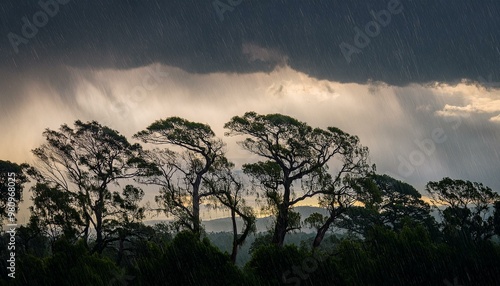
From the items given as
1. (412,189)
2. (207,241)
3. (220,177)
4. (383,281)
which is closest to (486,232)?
(412,189)

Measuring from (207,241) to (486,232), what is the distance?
44.0 metres

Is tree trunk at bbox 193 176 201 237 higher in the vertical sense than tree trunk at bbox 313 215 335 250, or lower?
higher

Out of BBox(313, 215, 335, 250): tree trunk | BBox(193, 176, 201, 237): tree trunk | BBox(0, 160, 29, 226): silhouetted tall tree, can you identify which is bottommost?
BBox(313, 215, 335, 250): tree trunk

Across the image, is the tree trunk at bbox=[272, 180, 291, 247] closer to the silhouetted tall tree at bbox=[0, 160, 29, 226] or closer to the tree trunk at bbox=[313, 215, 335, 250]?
the tree trunk at bbox=[313, 215, 335, 250]

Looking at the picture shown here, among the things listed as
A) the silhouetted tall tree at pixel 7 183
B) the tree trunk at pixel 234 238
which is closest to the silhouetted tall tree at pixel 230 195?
the tree trunk at pixel 234 238

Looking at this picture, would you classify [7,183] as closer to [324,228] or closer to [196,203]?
[196,203]

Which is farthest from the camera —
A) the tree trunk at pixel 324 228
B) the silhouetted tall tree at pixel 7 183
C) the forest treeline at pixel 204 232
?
the silhouetted tall tree at pixel 7 183

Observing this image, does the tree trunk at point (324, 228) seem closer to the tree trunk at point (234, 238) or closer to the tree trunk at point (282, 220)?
the tree trunk at point (282, 220)

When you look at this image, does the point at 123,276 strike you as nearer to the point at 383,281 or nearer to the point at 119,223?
the point at 383,281

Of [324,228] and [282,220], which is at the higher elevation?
[282,220]

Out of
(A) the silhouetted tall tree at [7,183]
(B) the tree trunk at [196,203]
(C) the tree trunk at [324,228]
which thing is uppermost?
(A) the silhouetted tall tree at [7,183]

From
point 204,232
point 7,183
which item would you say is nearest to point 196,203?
point 204,232

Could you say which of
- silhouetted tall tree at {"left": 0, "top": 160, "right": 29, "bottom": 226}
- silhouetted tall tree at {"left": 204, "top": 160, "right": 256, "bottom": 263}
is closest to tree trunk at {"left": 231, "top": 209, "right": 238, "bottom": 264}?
silhouetted tall tree at {"left": 204, "top": 160, "right": 256, "bottom": 263}

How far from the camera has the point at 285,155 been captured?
1232 inches
